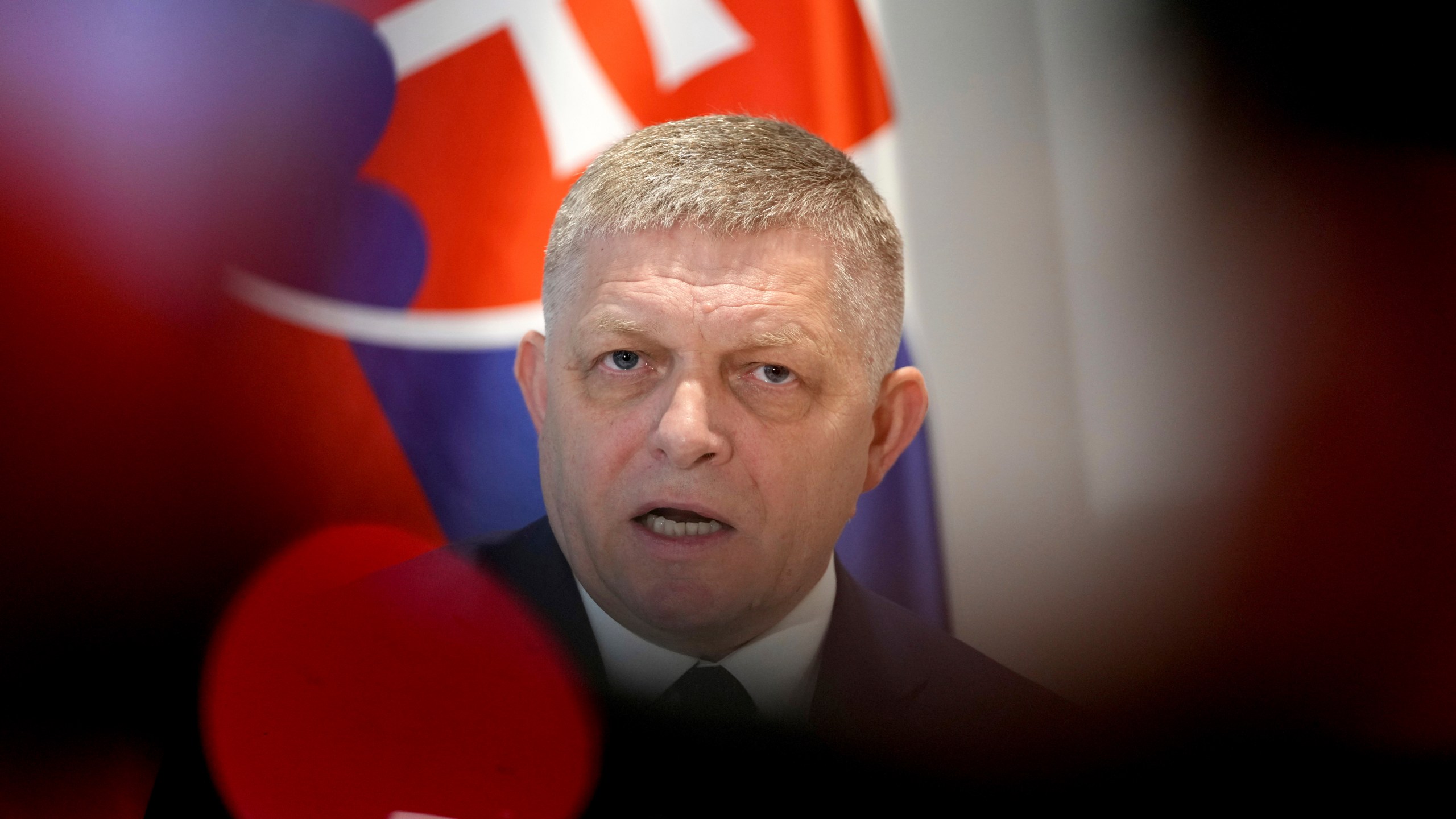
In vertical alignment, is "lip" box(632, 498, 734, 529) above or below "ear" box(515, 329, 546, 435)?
below

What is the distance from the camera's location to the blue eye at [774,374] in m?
1.02

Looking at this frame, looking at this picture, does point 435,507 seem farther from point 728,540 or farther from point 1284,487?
point 1284,487

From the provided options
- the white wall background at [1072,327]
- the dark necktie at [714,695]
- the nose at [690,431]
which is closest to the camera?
the nose at [690,431]

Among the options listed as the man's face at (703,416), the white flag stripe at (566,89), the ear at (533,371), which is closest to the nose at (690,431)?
the man's face at (703,416)

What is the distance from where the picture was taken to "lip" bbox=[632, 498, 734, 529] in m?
0.98

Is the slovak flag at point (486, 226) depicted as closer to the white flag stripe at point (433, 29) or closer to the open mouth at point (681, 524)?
the white flag stripe at point (433, 29)

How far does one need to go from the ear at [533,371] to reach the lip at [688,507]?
9.4 inches

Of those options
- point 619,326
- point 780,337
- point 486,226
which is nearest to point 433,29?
point 486,226

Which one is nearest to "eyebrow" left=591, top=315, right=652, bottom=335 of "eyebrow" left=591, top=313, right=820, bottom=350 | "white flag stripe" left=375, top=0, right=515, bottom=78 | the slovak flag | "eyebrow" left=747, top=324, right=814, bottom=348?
"eyebrow" left=591, top=313, right=820, bottom=350

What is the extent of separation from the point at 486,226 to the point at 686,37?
0.45 meters

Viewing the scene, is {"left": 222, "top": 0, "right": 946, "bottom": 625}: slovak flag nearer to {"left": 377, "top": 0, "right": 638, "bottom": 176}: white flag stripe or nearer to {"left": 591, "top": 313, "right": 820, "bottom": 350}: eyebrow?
{"left": 377, "top": 0, "right": 638, "bottom": 176}: white flag stripe

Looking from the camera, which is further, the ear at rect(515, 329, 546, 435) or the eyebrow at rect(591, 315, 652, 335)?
the ear at rect(515, 329, 546, 435)

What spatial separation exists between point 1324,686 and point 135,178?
6.54 feet

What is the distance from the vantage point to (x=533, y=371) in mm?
1180
